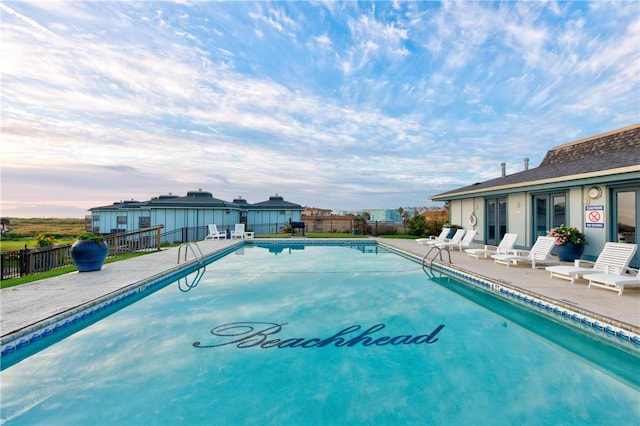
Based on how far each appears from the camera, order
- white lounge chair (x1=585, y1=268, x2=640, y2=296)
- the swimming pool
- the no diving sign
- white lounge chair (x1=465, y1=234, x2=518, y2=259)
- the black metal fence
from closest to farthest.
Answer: the swimming pool, white lounge chair (x1=585, y1=268, x2=640, y2=296), the black metal fence, the no diving sign, white lounge chair (x1=465, y1=234, x2=518, y2=259)

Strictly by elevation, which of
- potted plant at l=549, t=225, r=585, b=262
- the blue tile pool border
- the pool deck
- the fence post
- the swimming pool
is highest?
potted plant at l=549, t=225, r=585, b=262

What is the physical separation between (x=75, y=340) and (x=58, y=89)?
30.8 ft

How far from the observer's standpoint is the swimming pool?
117 inches

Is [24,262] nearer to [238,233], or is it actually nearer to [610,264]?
[238,233]

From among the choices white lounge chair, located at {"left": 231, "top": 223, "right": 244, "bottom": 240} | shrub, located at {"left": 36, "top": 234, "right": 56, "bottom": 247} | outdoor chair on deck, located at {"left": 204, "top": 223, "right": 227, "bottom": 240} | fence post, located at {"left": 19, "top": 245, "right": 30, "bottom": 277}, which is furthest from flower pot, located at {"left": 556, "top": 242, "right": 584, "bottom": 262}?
outdoor chair on deck, located at {"left": 204, "top": 223, "right": 227, "bottom": 240}

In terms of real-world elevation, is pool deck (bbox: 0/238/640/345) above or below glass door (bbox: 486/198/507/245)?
below

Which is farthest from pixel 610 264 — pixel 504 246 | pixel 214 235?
pixel 214 235

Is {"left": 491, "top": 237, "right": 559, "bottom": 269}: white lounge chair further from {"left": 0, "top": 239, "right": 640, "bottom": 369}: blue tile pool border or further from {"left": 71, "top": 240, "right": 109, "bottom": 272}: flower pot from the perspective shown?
{"left": 71, "top": 240, "right": 109, "bottom": 272}: flower pot

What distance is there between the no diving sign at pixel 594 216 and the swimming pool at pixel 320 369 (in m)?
5.08

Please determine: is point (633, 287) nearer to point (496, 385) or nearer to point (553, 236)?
point (553, 236)

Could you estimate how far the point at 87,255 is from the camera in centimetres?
779

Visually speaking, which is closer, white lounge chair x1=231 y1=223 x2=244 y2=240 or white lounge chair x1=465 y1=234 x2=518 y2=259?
white lounge chair x1=465 y1=234 x2=518 y2=259

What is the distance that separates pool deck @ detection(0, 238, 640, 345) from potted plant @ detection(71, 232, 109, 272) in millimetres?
206

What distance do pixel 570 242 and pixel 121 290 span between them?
11.5 metres
